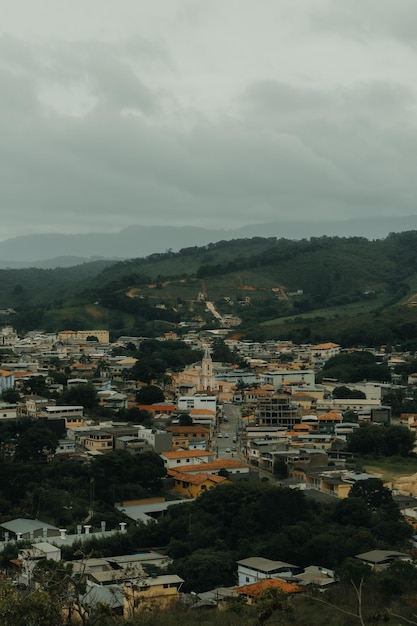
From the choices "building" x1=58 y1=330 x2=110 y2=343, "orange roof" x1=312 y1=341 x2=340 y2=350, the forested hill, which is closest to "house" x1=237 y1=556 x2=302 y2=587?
"orange roof" x1=312 y1=341 x2=340 y2=350

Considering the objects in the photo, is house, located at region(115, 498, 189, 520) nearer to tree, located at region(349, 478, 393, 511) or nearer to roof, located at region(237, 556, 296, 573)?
tree, located at region(349, 478, 393, 511)

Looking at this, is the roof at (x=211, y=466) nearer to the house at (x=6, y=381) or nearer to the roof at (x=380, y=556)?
the roof at (x=380, y=556)

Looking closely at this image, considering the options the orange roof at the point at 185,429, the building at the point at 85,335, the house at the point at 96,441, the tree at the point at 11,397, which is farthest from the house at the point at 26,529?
the building at the point at 85,335

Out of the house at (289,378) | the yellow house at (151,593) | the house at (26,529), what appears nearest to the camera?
the yellow house at (151,593)

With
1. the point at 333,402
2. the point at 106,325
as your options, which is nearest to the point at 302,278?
the point at 106,325

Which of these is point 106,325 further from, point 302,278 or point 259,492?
point 259,492

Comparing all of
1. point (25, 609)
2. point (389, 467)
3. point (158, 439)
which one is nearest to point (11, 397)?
point (158, 439)
